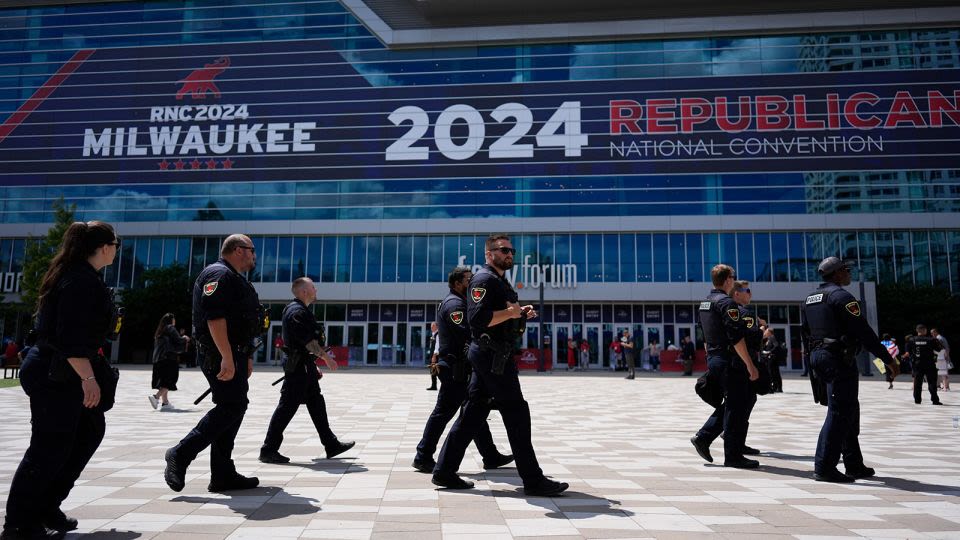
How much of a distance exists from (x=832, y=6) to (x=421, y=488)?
4140cm

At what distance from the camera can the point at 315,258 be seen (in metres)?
35.6

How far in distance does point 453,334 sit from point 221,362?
1.98 meters

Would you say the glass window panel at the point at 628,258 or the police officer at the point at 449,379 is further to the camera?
the glass window panel at the point at 628,258

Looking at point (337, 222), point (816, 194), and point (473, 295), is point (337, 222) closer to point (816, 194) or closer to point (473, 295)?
point (816, 194)

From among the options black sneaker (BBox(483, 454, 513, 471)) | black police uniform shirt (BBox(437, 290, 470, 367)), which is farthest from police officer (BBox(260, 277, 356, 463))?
black sneaker (BBox(483, 454, 513, 471))

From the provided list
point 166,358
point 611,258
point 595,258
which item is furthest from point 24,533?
point 611,258

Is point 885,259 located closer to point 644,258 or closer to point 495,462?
point 644,258

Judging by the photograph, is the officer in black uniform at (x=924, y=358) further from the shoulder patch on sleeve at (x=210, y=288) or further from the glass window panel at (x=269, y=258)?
the glass window panel at (x=269, y=258)

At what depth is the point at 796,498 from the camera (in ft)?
14.8

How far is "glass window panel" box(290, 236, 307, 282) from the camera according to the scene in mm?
35500

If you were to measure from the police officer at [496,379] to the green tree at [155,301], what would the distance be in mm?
32564

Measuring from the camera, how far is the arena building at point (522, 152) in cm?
3353

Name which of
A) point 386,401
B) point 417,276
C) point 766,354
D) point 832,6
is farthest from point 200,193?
point 832,6

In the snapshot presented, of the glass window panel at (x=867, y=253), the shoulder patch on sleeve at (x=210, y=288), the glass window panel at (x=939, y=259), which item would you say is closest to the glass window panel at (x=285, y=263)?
the glass window panel at (x=867, y=253)
